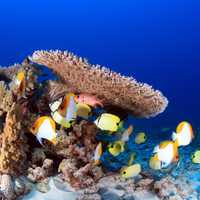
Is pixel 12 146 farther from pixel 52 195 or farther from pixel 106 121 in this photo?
pixel 106 121

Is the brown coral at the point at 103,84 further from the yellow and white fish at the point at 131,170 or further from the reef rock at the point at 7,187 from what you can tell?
the reef rock at the point at 7,187

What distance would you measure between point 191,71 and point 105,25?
29.2m

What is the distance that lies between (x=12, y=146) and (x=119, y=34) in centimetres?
10463

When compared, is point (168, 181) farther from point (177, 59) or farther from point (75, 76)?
point (177, 59)

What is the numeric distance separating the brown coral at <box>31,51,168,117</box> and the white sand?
1592mm

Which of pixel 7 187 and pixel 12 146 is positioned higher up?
pixel 12 146

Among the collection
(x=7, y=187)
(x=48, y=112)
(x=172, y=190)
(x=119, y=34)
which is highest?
(x=119, y=34)

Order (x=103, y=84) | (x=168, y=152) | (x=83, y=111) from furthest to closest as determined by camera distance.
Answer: (x=103, y=84) → (x=83, y=111) → (x=168, y=152)

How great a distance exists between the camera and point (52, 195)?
15.4ft

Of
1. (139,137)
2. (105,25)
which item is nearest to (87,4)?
(105,25)

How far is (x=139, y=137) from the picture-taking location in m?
6.13

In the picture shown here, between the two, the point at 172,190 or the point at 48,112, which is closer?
the point at 172,190

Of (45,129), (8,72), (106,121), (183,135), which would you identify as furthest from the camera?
(8,72)

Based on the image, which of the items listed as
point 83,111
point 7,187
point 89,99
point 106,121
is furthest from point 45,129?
point 89,99
